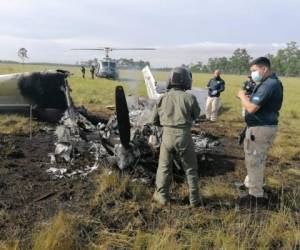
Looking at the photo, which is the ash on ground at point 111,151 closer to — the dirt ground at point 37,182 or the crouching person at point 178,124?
the dirt ground at point 37,182

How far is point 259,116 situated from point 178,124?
1.05 m

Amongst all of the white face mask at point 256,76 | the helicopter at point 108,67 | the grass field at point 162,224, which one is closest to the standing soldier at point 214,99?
the grass field at point 162,224

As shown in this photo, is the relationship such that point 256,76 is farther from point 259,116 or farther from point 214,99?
point 214,99

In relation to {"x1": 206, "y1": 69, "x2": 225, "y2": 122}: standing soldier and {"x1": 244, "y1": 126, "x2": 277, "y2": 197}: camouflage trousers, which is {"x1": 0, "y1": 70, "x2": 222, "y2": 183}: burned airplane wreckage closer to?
{"x1": 244, "y1": 126, "x2": 277, "y2": 197}: camouflage trousers

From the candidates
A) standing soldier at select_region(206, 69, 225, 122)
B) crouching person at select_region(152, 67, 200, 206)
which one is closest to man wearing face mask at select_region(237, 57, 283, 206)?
crouching person at select_region(152, 67, 200, 206)

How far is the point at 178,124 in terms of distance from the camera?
502 centimetres

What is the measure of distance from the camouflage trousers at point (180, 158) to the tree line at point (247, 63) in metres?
104

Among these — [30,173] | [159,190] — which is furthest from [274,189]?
[30,173]

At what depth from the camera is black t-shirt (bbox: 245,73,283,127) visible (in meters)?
5.12

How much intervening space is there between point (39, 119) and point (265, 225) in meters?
7.54

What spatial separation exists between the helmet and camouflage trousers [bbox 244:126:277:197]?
3.39 feet

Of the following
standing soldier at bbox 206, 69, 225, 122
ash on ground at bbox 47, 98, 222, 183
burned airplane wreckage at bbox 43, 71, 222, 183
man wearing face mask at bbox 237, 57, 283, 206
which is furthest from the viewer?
standing soldier at bbox 206, 69, 225, 122

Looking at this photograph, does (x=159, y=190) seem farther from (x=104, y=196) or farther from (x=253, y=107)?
(x=253, y=107)

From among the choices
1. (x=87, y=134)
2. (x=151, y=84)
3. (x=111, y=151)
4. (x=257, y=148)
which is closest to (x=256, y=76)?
(x=257, y=148)
